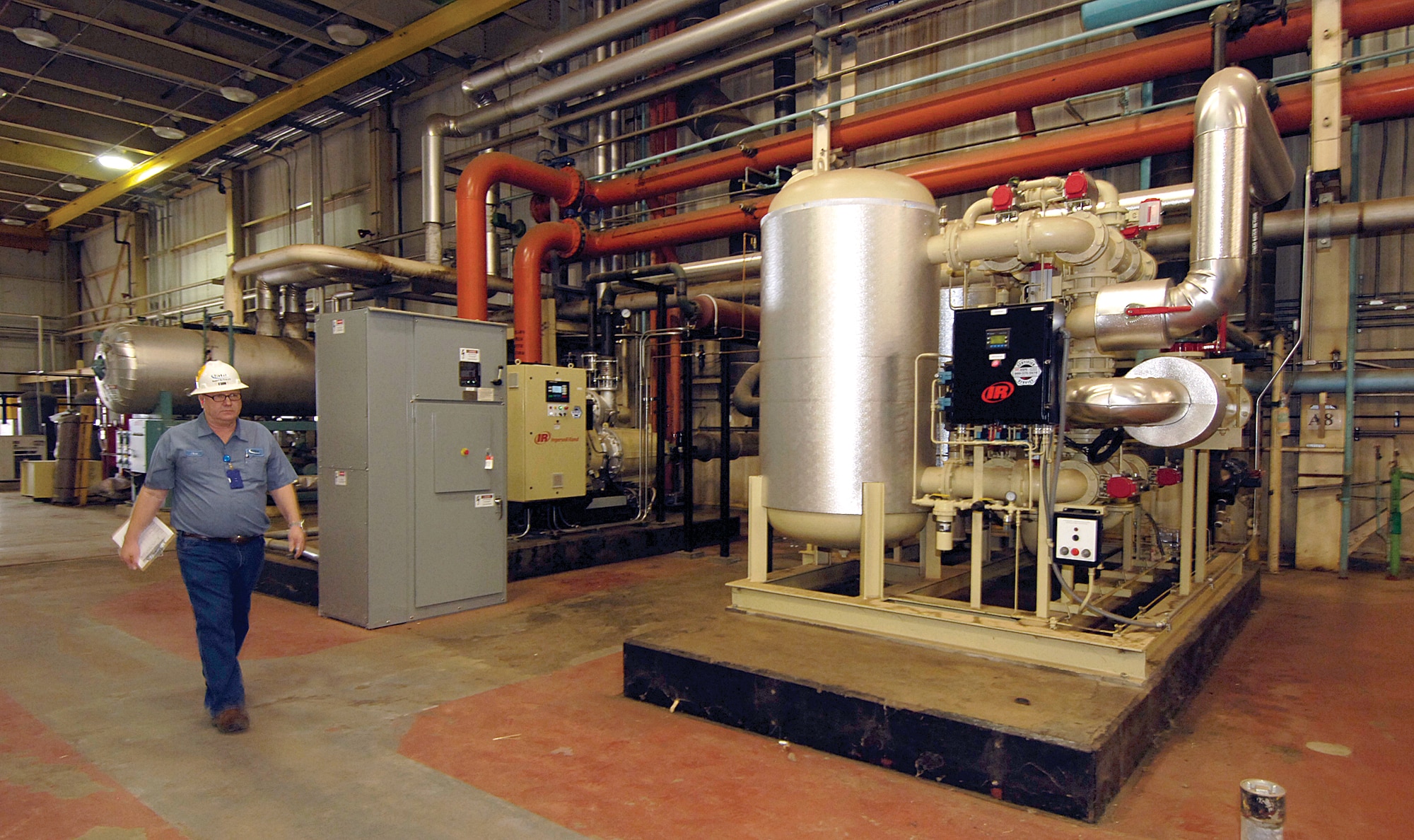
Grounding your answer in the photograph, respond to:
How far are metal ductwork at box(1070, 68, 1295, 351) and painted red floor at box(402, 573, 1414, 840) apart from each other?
1.74 m

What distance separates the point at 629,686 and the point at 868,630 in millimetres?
1162

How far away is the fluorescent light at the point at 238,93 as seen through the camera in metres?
11.2

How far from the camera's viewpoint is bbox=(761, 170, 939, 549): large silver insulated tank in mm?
3938

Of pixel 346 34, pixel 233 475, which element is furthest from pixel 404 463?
pixel 346 34

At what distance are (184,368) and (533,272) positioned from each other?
3.94 m

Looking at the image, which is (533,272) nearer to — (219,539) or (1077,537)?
(219,539)

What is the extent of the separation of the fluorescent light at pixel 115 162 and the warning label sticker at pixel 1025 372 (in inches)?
648

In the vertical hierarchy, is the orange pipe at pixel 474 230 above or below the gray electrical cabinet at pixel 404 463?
above

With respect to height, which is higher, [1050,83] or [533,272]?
[1050,83]

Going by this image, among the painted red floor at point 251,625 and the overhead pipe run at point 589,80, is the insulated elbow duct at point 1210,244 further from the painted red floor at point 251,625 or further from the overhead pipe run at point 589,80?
the painted red floor at point 251,625

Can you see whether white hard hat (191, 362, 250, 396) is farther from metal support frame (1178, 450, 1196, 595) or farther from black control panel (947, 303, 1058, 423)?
metal support frame (1178, 450, 1196, 595)

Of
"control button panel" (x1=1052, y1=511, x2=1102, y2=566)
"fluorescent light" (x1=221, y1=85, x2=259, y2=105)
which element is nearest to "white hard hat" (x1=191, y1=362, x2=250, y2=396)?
"control button panel" (x1=1052, y1=511, x2=1102, y2=566)

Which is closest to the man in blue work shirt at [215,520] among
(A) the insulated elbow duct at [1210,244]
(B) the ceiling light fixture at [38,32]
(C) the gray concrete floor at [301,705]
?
(C) the gray concrete floor at [301,705]

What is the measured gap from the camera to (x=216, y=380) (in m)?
3.44
